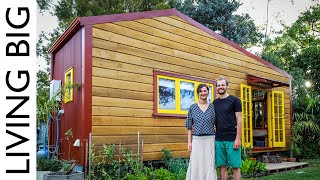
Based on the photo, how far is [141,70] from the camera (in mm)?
7137

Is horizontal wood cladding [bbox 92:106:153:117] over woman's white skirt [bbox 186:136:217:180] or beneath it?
over

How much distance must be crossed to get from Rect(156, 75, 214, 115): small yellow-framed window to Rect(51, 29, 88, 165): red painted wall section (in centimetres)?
162

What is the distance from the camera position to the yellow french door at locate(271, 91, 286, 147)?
423 inches

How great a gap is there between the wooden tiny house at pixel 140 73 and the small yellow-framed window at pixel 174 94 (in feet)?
0.07

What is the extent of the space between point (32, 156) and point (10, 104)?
1.14 feet

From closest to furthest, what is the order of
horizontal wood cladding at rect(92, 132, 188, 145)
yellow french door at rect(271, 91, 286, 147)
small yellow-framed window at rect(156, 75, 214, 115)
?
horizontal wood cladding at rect(92, 132, 188, 145) < small yellow-framed window at rect(156, 75, 214, 115) < yellow french door at rect(271, 91, 286, 147)

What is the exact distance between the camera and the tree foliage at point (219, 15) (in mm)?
18031

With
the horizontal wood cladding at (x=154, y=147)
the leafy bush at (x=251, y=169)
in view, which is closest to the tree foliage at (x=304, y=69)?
the leafy bush at (x=251, y=169)

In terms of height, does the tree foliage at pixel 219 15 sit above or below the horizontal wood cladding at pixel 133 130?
above

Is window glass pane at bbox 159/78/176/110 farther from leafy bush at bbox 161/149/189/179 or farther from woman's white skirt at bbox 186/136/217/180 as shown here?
woman's white skirt at bbox 186/136/217/180

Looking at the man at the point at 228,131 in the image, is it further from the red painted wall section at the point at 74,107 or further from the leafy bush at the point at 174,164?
the red painted wall section at the point at 74,107

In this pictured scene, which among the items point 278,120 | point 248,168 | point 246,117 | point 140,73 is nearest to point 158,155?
point 140,73

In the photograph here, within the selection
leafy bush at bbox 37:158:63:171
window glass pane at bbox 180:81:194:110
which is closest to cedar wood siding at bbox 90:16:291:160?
window glass pane at bbox 180:81:194:110

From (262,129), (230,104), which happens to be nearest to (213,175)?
(230,104)
